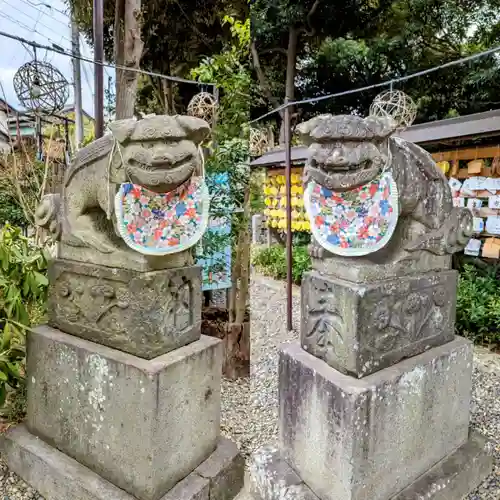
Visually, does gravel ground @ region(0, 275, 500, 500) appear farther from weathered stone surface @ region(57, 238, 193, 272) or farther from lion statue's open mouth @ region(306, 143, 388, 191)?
lion statue's open mouth @ region(306, 143, 388, 191)

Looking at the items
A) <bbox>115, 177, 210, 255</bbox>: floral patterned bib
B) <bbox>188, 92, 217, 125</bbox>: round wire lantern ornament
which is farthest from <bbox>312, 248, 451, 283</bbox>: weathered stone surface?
<bbox>188, 92, 217, 125</bbox>: round wire lantern ornament

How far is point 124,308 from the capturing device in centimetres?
182

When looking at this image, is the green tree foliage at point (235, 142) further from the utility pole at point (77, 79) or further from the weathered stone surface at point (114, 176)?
the utility pole at point (77, 79)

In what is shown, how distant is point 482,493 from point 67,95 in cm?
406

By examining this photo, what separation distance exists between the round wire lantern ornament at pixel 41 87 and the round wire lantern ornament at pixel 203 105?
1123 millimetres

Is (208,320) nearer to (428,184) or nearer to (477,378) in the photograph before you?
(477,378)

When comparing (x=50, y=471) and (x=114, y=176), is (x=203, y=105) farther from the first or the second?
(x=50, y=471)

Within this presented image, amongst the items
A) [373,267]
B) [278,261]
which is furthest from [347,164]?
[278,261]

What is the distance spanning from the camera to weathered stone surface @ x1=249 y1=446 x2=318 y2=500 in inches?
72.4

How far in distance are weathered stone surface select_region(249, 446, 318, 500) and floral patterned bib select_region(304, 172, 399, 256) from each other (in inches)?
42.2

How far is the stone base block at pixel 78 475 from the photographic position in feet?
6.03

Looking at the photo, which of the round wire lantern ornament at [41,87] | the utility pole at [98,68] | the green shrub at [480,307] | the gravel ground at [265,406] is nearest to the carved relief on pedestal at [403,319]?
the gravel ground at [265,406]

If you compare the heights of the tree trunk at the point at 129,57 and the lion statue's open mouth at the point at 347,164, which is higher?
the tree trunk at the point at 129,57

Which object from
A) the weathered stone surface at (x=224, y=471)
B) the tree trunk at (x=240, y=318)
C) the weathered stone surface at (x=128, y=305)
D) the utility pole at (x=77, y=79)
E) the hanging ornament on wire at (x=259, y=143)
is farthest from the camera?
the hanging ornament on wire at (x=259, y=143)
